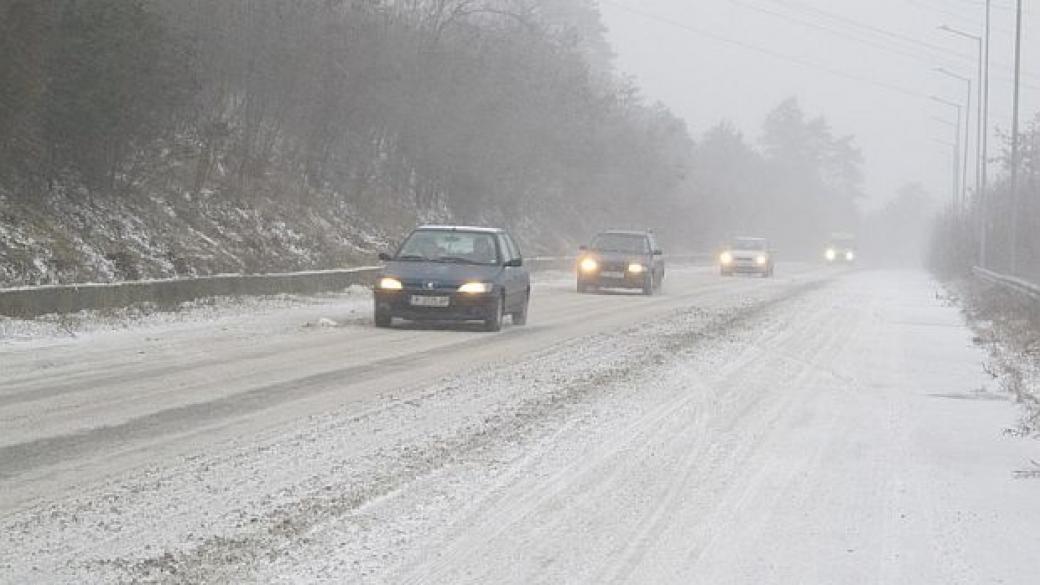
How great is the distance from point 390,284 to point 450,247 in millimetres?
1595

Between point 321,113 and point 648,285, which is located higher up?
point 321,113

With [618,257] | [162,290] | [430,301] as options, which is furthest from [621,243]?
[162,290]

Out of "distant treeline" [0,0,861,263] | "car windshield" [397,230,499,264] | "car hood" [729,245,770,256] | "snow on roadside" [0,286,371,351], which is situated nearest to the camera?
"snow on roadside" [0,286,371,351]

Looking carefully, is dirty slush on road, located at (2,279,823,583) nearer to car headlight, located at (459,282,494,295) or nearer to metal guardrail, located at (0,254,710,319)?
car headlight, located at (459,282,494,295)

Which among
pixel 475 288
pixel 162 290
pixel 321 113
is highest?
pixel 321 113

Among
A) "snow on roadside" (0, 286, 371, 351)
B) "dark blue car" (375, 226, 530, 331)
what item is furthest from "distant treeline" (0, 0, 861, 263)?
"dark blue car" (375, 226, 530, 331)

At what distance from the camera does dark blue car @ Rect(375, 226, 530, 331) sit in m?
18.4

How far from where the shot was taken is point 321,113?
34.2 m

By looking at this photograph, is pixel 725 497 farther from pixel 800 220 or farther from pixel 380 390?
pixel 800 220

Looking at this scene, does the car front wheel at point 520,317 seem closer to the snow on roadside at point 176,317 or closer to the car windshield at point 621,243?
the snow on roadside at point 176,317

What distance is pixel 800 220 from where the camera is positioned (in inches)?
5527

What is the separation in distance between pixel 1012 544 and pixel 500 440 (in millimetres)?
3708

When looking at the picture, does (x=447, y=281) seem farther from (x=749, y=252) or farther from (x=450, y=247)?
(x=749, y=252)

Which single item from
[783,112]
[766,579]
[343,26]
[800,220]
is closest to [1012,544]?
[766,579]
